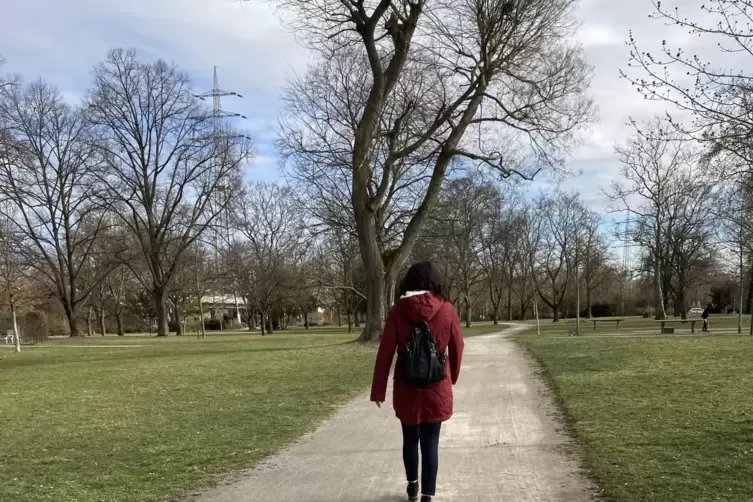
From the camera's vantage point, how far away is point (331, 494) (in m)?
5.06

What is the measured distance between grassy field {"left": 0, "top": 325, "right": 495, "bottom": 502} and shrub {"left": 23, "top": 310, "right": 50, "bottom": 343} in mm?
21461

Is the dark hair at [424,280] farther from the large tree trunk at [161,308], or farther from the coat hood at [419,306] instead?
the large tree trunk at [161,308]

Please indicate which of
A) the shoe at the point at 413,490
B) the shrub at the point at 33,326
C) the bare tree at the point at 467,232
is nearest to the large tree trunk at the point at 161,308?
the shrub at the point at 33,326

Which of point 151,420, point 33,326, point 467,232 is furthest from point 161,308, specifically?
point 151,420

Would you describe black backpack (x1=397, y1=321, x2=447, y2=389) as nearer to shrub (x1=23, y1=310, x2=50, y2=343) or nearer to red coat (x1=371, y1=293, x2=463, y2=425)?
red coat (x1=371, y1=293, x2=463, y2=425)

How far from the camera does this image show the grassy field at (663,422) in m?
4.91

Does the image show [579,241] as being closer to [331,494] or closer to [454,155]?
[454,155]

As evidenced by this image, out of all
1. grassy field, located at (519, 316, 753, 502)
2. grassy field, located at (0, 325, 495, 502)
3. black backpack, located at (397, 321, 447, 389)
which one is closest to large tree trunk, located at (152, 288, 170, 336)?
grassy field, located at (0, 325, 495, 502)

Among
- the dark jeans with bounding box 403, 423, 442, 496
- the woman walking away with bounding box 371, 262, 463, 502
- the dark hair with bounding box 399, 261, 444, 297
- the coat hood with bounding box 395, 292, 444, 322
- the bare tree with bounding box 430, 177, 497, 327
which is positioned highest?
the bare tree with bounding box 430, 177, 497, 327

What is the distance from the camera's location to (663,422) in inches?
283

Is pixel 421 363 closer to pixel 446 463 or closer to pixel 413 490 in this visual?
pixel 413 490

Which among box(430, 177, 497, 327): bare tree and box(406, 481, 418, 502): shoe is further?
box(430, 177, 497, 327): bare tree

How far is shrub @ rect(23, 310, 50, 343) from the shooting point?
36531 millimetres

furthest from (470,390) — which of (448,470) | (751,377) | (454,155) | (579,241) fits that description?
(579,241)
